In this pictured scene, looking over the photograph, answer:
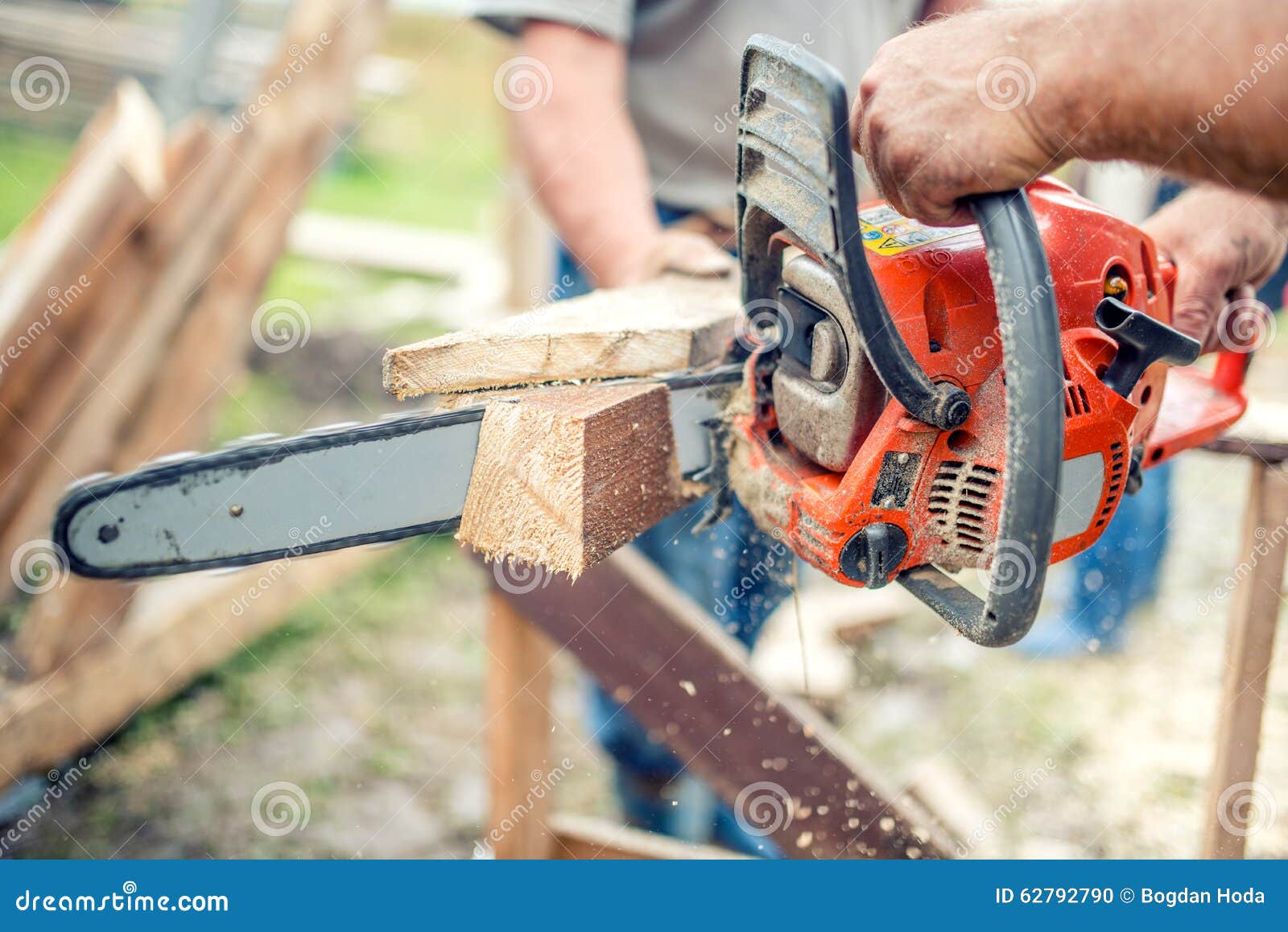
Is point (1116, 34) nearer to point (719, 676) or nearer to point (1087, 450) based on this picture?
point (1087, 450)

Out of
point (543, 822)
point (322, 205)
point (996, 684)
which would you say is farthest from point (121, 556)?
point (322, 205)

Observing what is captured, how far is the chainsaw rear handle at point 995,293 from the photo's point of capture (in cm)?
89

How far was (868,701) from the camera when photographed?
306 cm

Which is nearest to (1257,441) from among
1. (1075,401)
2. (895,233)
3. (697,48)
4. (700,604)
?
(1075,401)

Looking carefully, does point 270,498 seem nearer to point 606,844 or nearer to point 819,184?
point 819,184

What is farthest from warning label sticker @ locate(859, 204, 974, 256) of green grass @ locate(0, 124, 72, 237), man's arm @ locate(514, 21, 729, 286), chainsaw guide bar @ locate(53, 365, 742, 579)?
green grass @ locate(0, 124, 72, 237)

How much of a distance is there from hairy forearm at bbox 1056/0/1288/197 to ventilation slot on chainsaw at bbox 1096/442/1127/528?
1.03ft

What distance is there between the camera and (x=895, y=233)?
1078mm

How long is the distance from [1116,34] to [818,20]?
115 centimetres

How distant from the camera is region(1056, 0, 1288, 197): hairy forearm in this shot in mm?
782

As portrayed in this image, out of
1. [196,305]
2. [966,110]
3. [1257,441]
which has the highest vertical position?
[966,110]

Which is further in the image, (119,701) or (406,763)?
(406,763)

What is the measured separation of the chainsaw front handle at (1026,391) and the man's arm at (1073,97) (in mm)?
51

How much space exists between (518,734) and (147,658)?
4.04 feet
